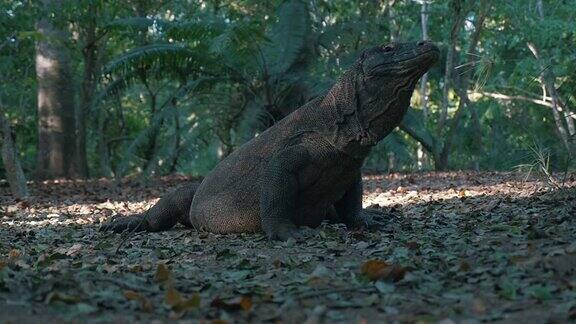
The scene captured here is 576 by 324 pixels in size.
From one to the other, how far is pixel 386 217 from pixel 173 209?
218 cm

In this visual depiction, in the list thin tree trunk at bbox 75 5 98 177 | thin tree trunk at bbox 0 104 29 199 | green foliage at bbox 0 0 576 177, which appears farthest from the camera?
thin tree trunk at bbox 75 5 98 177

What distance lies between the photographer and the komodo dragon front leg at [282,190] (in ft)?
20.9

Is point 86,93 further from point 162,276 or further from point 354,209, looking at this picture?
point 162,276

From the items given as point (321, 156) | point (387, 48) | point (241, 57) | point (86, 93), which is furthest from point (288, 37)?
point (387, 48)

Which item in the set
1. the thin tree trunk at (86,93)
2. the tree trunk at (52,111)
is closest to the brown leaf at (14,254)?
the tree trunk at (52,111)

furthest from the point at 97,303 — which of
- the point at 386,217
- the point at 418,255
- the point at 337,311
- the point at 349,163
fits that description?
the point at 386,217

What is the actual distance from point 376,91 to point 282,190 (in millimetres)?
1122

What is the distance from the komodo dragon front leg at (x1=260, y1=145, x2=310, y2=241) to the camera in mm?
6375

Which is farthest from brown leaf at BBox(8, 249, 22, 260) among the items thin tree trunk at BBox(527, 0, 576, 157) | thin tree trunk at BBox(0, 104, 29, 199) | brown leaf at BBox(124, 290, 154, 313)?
thin tree trunk at BBox(527, 0, 576, 157)

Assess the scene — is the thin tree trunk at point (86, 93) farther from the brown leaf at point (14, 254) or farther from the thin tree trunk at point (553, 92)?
the brown leaf at point (14, 254)

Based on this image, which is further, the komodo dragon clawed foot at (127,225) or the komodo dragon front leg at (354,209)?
the komodo dragon clawed foot at (127,225)

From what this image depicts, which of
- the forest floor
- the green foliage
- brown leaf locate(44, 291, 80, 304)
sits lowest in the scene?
the forest floor

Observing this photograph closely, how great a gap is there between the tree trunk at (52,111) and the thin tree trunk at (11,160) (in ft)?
13.7

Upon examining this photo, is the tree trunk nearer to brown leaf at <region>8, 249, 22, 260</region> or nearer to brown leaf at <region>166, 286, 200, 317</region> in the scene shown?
brown leaf at <region>8, 249, 22, 260</region>
